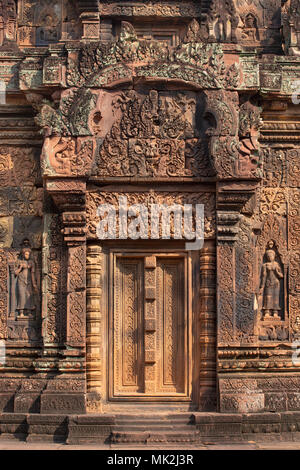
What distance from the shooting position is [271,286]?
1045cm

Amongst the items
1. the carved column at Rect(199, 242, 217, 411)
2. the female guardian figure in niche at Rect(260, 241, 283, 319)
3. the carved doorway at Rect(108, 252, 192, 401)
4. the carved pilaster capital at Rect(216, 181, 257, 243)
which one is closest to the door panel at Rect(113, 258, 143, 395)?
the carved doorway at Rect(108, 252, 192, 401)

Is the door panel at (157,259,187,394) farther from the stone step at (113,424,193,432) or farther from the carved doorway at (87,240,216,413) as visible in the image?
the stone step at (113,424,193,432)

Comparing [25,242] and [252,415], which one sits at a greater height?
[25,242]

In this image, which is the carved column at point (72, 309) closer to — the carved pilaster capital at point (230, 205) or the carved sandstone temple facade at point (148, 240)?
the carved sandstone temple facade at point (148, 240)

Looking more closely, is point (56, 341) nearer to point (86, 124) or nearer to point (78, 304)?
point (78, 304)

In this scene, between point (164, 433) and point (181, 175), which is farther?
point (181, 175)

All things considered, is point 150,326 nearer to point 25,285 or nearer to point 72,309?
point 72,309

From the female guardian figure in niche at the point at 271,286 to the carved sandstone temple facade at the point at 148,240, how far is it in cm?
2

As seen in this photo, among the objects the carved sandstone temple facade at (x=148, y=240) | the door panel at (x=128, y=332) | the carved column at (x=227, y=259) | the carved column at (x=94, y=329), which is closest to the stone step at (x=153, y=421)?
the carved sandstone temple facade at (x=148, y=240)

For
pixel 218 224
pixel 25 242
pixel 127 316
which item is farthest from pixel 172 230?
pixel 25 242

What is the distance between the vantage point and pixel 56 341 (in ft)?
33.2

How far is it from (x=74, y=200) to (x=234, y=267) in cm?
230

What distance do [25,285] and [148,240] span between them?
1.79m

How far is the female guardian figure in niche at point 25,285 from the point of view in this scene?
1038 cm
